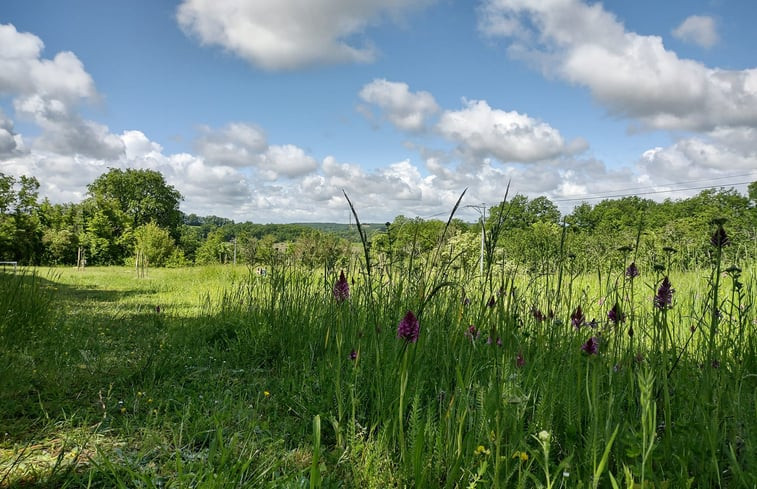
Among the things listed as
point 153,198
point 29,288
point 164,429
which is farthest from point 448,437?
point 153,198

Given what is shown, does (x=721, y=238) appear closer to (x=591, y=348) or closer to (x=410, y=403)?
(x=591, y=348)

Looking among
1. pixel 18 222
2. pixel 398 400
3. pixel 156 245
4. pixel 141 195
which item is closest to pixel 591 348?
pixel 398 400

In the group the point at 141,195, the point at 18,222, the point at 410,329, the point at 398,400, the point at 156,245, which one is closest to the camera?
the point at 410,329

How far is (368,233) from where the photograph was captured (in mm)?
2434

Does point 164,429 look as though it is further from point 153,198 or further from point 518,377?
point 153,198

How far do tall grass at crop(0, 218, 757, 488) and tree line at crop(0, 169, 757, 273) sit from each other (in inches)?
16.1

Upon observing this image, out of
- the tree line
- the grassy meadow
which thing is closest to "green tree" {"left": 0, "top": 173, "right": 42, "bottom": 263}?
the tree line

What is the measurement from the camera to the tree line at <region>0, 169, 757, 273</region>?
3.08m

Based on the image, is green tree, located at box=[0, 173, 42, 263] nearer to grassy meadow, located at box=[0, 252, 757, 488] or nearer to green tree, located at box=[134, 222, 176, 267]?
green tree, located at box=[134, 222, 176, 267]

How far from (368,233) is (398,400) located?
97 cm

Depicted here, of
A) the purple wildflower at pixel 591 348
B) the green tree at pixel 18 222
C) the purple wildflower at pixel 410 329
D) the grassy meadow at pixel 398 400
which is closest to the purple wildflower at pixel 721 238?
the grassy meadow at pixel 398 400

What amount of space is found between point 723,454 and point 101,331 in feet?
17.4

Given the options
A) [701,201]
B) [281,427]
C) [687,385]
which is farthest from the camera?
[701,201]

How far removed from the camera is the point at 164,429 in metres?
2.10
